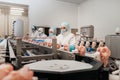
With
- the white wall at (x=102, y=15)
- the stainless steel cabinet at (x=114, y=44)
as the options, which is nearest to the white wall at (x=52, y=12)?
the white wall at (x=102, y=15)

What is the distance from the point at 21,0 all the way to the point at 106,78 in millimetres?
5742

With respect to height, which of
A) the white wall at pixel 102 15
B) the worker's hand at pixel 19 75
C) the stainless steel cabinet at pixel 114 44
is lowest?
the stainless steel cabinet at pixel 114 44

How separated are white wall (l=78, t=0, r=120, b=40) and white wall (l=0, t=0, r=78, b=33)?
545mm

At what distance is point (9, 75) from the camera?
388mm

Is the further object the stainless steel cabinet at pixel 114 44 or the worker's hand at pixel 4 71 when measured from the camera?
the stainless steel cabinet at pixel 114 44

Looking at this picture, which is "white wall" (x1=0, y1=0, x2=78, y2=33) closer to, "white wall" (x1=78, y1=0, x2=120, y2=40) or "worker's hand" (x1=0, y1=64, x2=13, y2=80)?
"white wall" (x1=78, y1=0, x2=120, y2=40)

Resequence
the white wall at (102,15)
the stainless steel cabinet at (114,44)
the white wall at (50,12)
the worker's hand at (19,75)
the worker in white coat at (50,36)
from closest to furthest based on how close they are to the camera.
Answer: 1. the worker's hand at (19,75)
2. the worker in white coat at (50,36)
3. the stainless steel cabinet at (114,44)
4. the white wall at (102,15)
5. the white wall at (50,12)

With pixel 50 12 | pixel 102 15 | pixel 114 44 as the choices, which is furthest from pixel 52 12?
pixel 114 44

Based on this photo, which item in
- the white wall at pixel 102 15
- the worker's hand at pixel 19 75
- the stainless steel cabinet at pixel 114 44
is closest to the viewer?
the worker's hand at pixel 19 75

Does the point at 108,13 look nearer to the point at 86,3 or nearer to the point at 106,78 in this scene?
the point at 86,3

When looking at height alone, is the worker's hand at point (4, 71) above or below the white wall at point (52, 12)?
below

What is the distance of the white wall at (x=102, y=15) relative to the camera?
493 centimetres

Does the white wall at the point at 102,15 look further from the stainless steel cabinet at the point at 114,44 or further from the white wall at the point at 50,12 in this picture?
the stainless steel cabinet at the point at 114,44

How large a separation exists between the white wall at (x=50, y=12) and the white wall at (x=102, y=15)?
545 millimetres
